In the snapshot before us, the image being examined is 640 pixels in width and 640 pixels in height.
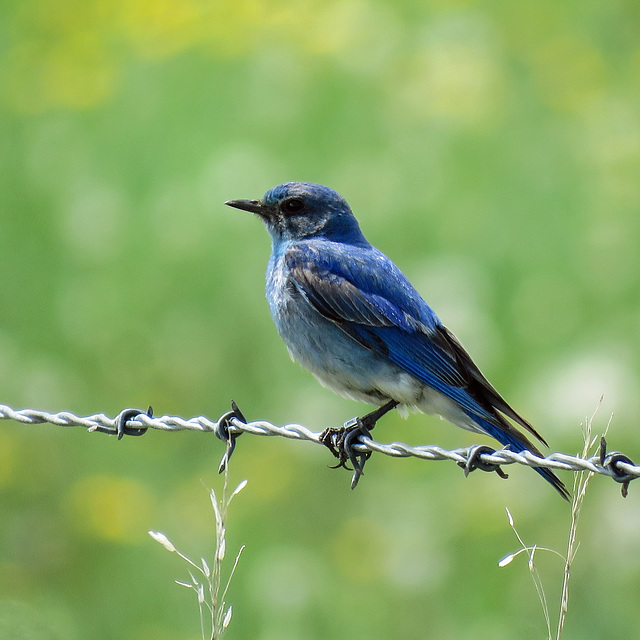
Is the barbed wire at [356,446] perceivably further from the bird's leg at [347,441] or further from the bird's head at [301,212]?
the bird's head at [301,212]

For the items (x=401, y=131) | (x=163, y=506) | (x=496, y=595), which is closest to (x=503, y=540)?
(x=496, y=595)

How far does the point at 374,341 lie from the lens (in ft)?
13.2

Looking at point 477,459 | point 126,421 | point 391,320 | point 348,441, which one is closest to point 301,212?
point 391,320

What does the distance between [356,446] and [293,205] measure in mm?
1414

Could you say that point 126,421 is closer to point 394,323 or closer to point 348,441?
point 348,441

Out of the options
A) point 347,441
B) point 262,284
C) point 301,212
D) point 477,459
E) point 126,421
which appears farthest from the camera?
point 262,284

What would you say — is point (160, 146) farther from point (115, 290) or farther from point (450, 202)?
point (450, 202)

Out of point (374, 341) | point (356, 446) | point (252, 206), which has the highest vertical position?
point (252, 206)

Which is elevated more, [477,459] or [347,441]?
[477,459]

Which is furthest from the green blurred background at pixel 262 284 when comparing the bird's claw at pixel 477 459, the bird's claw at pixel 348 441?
the bird's claw at pixel 477 459

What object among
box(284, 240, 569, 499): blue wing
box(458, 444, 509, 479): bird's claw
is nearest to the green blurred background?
box(284, 240, 569, 499): blue wing

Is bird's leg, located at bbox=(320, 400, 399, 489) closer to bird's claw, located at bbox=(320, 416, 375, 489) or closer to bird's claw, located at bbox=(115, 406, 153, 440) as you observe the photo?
bird's claw, located at bbox=(320, 416, 375, 489)

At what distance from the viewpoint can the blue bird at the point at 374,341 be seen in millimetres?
3936

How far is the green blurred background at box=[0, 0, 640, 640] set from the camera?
475 centimetres
